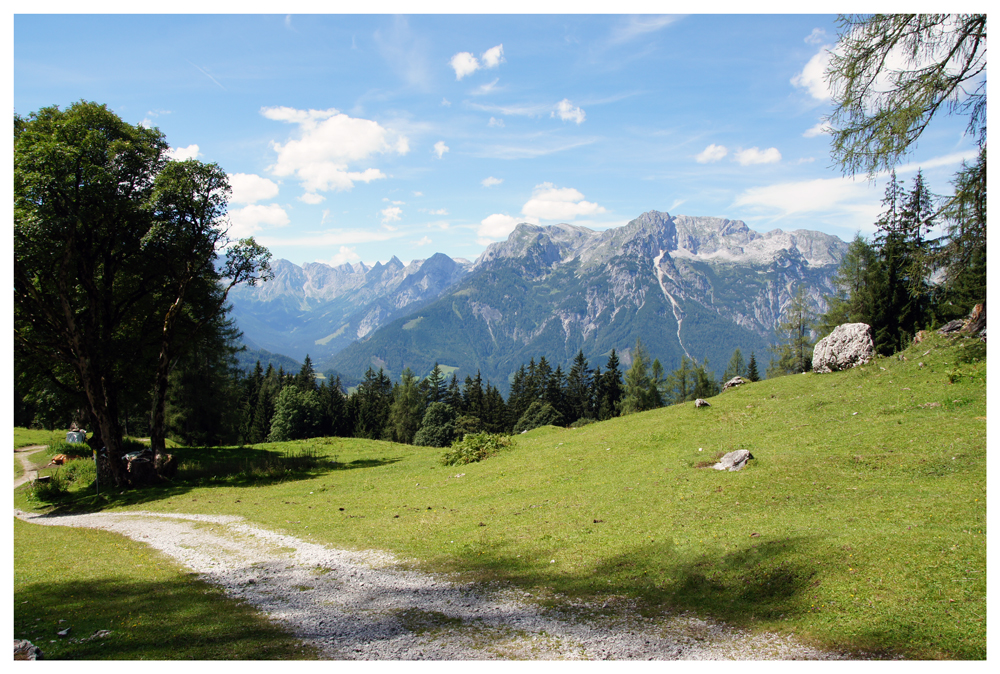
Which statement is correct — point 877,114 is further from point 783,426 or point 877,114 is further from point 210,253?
point 210,253

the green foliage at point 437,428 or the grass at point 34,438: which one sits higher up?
the grass at point 34,438

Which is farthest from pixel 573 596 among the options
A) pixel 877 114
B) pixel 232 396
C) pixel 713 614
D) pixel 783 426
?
pixel 232 396

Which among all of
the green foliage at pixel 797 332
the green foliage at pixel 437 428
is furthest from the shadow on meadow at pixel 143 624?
the green foliage at pixel 437 428

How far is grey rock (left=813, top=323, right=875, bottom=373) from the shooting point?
27.2 metres

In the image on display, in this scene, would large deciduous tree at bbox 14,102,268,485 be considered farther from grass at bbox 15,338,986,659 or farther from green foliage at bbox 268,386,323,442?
green foliage at bbox 268,386,323,442

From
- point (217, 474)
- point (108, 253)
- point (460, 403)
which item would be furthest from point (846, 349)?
point (460, 403)

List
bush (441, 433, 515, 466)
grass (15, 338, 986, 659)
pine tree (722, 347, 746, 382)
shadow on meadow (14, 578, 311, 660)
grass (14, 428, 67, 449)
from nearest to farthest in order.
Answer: shadow on meadow (14, 578, 311, 660) → grass (15, 338, 986, 659) → bush (441, 433, 515, 466) → grass (14, 428, 67, 449) → pine tree (722, 347, 746, 382)

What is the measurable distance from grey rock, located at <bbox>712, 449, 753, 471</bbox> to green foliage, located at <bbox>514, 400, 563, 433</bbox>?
223 feet

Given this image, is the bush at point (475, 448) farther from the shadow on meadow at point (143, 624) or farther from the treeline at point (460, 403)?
the treeline at point (460, 403)

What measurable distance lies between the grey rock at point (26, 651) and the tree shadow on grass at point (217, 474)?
16.6m

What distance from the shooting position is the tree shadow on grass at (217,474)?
22.1 m

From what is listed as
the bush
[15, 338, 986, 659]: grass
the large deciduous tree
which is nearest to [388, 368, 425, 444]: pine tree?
the large deciduous tree

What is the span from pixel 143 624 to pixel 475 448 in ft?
60.7

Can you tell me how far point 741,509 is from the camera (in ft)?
40.3
